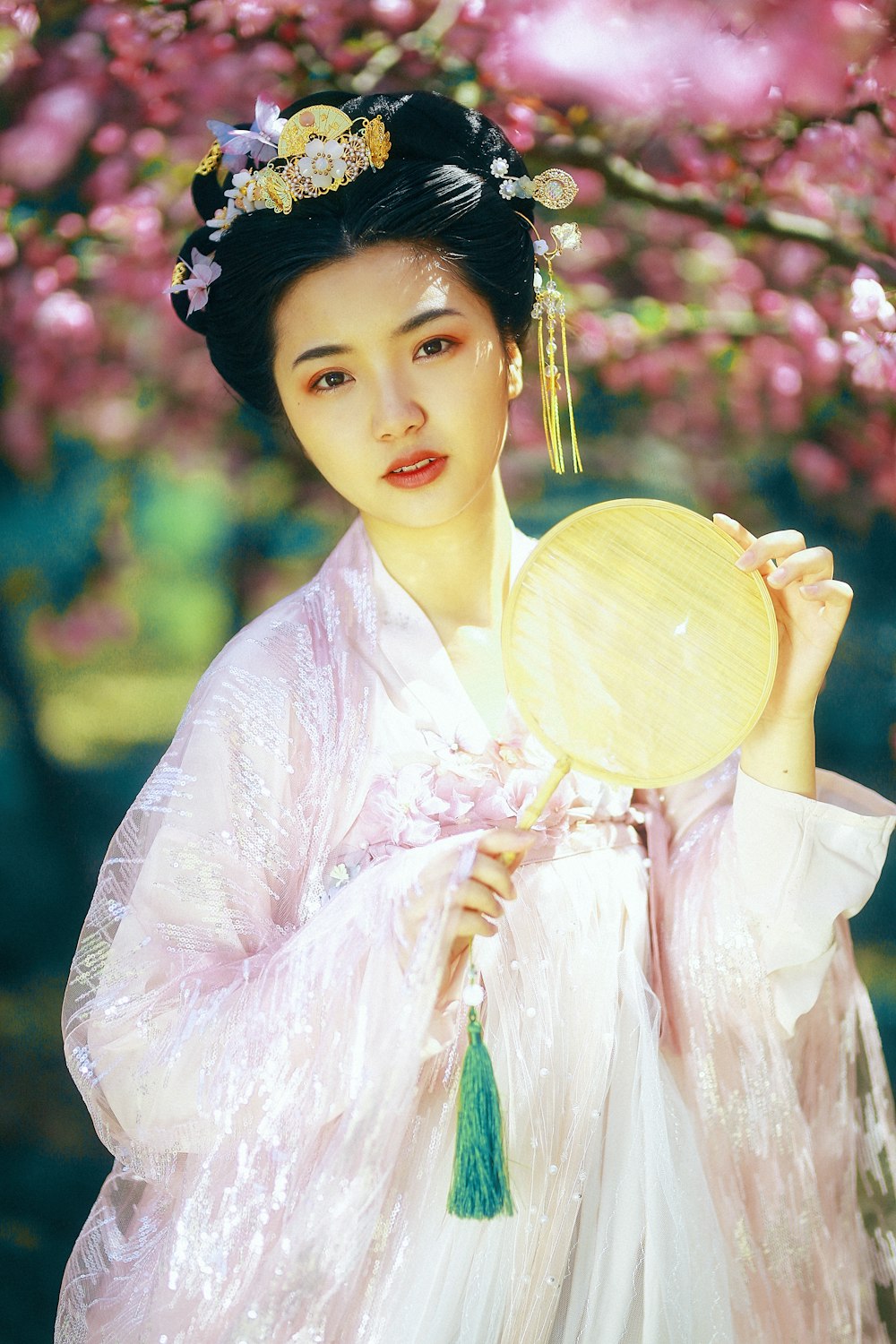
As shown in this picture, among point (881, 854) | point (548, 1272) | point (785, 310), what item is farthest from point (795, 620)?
point (785, 310)

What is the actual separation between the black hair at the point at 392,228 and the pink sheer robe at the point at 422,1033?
→ 335mm

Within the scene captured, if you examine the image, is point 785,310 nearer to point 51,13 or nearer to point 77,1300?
point 51,13

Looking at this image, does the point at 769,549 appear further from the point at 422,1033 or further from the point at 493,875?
the point at 422,1033

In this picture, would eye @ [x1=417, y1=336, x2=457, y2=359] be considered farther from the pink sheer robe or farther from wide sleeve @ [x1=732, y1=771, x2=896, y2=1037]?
wide sleeve @ [x1=732, y1=771, x2=896, y2=1037]

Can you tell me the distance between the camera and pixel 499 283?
160cm

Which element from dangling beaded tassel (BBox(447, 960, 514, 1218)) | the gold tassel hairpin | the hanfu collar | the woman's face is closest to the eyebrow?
the woman's face

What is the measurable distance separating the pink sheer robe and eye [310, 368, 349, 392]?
0.77 ft

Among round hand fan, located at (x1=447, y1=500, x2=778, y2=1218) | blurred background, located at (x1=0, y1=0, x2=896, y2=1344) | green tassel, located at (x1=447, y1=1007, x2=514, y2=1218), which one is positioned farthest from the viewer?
blurred background, located at (x1=0, y1=0, x2=896, y2=1344)

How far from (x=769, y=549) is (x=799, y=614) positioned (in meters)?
0.09

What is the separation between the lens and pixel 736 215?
2139mm

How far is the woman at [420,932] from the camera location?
1.38m

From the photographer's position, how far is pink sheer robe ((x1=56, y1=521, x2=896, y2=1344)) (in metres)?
1.37

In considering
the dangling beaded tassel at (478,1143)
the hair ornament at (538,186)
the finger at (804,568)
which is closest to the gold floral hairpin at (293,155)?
the hair ornament at (538,186)

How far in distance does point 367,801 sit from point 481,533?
1.27ft
